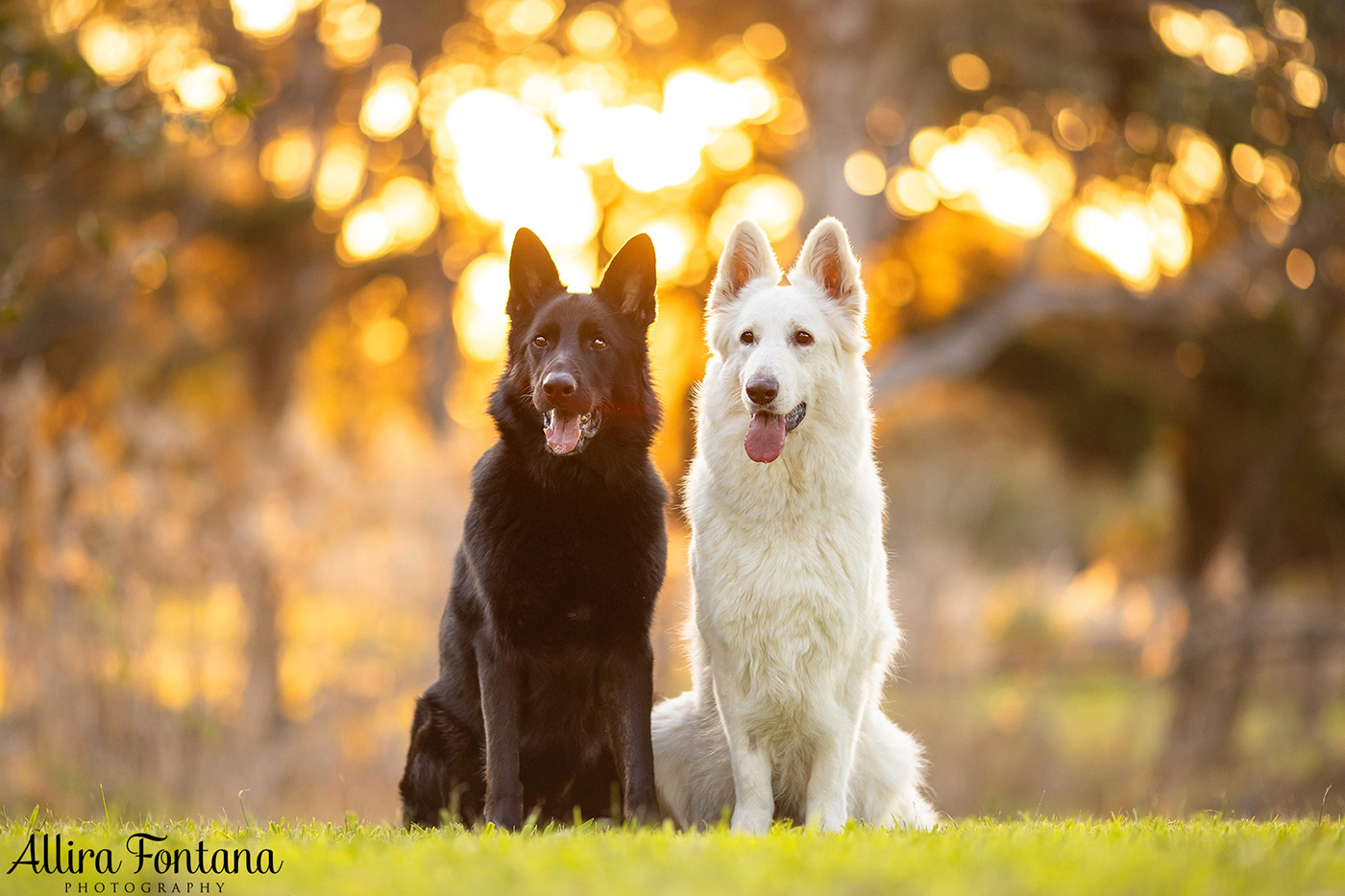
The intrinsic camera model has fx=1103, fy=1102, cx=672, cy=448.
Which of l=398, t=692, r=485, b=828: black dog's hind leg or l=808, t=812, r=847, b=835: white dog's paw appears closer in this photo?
l=808, t=812, r=847, b=835: white dog's paw

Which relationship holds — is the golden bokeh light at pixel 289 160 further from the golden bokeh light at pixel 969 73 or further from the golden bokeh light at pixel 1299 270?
the golden bokeh light at pixel 1299 270

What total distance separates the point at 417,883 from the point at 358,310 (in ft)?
55.0

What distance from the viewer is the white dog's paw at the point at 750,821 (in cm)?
432

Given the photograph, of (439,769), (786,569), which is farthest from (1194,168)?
(439,769)

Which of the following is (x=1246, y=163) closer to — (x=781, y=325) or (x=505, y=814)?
(x=781, y=325)

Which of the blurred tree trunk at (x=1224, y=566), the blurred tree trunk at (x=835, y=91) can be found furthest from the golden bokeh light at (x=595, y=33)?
the blurred tree trunk at (x=1224, y=566)

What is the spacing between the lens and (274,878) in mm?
3229

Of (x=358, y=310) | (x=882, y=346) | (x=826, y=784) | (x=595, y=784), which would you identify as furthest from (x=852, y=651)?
(x=358, y=310)

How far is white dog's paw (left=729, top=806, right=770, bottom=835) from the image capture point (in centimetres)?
432

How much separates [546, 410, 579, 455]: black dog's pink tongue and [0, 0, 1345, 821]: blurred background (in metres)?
5.00

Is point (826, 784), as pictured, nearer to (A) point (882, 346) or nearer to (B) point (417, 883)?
(B) point (417, 883)

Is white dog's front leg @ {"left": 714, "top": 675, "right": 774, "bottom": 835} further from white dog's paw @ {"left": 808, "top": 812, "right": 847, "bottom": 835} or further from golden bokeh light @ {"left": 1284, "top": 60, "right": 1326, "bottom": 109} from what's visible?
golden bokeh light @ {"left": 1284, "top": 60, "right": 1326, "bottom": 109}

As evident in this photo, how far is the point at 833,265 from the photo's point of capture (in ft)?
15.9

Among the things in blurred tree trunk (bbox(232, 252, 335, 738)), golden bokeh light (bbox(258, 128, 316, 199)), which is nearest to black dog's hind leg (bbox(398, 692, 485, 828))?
blurred tree trunk (bbox(232, 252, 335, 738))
